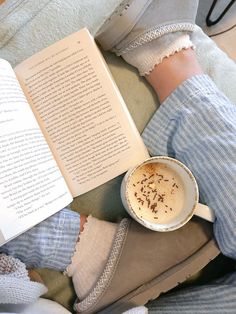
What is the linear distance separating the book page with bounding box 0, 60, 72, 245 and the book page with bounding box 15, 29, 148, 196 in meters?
0.03

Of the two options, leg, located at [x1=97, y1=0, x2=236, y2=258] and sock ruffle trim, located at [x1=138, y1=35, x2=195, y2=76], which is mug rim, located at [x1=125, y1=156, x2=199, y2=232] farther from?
sock ruffle trim, located at [x1=138, y1=35, x2=195, y2=76]

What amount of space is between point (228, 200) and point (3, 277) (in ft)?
1.02

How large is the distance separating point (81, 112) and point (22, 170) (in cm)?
14

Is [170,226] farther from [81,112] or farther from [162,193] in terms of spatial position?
[81,112]

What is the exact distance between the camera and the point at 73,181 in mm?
613

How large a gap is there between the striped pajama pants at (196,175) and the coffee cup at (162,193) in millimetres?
23

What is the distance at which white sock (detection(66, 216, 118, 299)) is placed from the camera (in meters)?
0.61

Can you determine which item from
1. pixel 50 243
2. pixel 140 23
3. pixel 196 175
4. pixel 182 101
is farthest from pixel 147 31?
pixel 50 243

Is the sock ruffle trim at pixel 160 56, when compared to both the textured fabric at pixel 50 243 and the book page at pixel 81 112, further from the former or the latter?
the textured fabric at pixel 50 243

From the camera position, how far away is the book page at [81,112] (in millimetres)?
605

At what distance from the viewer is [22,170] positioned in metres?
0.53

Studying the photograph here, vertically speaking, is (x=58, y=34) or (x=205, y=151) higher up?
(x=58, y=34)

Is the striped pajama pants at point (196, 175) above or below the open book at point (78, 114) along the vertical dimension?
below

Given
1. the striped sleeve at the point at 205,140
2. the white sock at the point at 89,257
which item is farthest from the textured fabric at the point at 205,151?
the white sock at the point at 89,257
